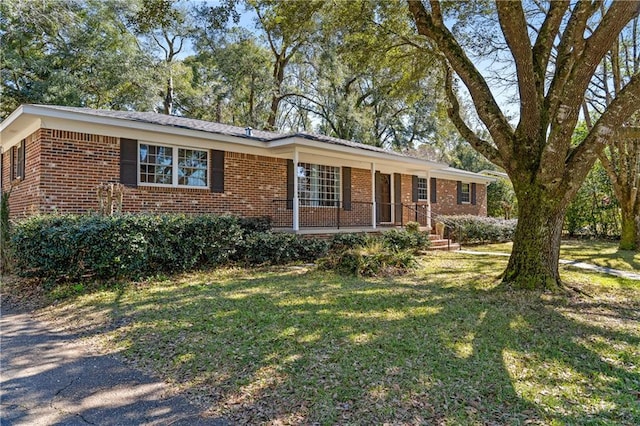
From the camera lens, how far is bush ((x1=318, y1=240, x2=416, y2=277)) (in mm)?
8766

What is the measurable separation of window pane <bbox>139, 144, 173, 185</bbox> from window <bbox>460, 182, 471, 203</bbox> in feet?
52.0

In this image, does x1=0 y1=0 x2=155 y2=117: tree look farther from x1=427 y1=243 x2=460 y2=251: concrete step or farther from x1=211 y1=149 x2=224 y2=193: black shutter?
x1=427 y1=243 x2=460 y2=251: concrete step

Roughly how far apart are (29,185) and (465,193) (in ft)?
62.8

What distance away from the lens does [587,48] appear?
22.1 feet

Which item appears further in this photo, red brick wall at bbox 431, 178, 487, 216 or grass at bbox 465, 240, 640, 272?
red brick wall at bbox 431, 178, 487, 216

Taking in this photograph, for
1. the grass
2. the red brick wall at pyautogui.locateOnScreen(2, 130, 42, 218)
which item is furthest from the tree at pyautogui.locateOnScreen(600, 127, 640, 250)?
the red brick wall at pyautogui.locateOnScreen(2, 130, 42, 218)

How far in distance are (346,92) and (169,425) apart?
2520cm

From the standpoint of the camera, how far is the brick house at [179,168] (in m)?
8.82

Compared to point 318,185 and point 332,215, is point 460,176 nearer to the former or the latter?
point 332,215

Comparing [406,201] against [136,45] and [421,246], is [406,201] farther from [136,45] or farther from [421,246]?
[136,45]

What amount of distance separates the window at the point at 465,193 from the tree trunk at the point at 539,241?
14.8m

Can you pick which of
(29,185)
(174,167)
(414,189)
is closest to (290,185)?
(174,167)

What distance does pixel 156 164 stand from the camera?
10094 millimetres

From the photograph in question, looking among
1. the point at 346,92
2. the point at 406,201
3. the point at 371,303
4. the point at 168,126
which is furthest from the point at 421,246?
the point at 346,92
